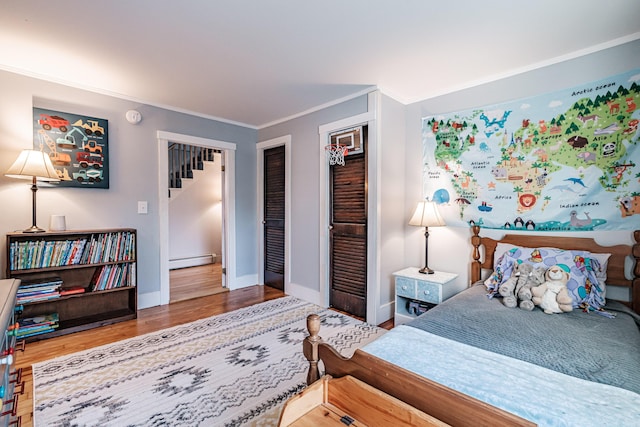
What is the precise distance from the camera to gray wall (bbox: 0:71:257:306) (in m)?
2.63

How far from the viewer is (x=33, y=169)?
248cm

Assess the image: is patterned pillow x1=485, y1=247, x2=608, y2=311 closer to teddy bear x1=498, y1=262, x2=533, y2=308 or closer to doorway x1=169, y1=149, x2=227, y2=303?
teddy bear x1=498, y1=262, x2=533, y2=308

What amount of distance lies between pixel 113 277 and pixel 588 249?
4215 mm

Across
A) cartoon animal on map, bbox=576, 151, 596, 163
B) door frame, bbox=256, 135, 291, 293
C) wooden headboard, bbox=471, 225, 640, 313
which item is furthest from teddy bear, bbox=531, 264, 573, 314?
door frame, bbox=256, 135, 291, 293

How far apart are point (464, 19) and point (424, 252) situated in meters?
2.10

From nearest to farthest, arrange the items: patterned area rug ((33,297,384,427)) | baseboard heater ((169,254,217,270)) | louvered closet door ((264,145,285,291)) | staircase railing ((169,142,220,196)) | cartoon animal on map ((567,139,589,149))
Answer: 1. patterned area rug ((33,297,384,427))
2. cartoon animal on map ((567,139,589,149))
3. louvered closet door ((264,145,285,291))
4. baseboard heater ((169,254,217,270))
5. staircase railing ((169,142,220,196))

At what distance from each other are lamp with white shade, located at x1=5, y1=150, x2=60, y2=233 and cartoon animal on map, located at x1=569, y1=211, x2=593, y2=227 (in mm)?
4317

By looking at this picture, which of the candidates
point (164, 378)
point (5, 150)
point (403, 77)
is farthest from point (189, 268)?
point (403, 77)

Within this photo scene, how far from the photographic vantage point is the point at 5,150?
102 inches

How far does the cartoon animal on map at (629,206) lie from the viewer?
2070mm

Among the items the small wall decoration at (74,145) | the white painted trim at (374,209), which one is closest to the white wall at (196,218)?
the small wall decoration at (74,145)

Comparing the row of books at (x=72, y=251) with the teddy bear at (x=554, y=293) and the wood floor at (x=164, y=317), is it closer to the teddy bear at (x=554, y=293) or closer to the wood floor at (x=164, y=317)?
the wood floor at (x=164, y=317)

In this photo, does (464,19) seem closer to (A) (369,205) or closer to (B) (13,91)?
(A) (369,205)

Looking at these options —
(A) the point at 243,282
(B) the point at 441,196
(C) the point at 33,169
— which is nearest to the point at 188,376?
(C) the point at 33,169
